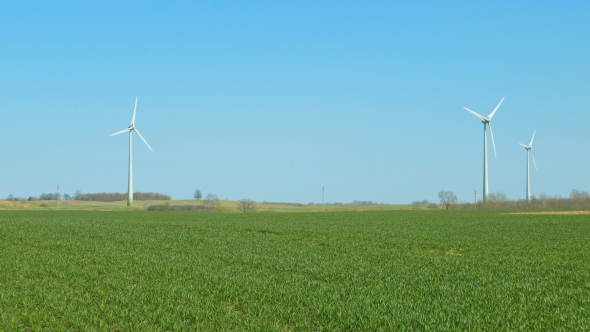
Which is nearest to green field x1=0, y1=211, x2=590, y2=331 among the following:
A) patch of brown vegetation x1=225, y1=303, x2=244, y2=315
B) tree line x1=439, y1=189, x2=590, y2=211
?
patch of brown vegetation x1=225, y1=303, x2=244, y2=315

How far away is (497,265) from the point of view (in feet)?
59.2

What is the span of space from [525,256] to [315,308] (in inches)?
551

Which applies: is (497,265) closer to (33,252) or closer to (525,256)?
(525,256)

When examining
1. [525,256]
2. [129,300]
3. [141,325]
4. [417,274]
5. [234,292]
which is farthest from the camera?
[525,256]

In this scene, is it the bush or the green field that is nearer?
the green field

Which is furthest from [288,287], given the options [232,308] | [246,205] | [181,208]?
[181,208]

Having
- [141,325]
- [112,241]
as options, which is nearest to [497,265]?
[141,325]

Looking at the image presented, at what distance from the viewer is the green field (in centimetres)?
999

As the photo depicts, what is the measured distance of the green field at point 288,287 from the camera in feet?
32.8

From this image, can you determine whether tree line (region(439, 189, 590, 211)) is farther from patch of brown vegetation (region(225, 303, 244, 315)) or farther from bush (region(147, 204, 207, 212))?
patch of brown vegetation (region(225, 303, 244, 315))

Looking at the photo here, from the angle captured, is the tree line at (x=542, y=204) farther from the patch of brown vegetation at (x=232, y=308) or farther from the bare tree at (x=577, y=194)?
the patch of brown vegetation at (x=232, y=308)

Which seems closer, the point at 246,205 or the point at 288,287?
the point at 288,287

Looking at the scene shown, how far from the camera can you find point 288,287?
13.2 meters

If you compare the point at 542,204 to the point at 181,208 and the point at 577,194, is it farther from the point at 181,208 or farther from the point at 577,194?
the point at 181,208
